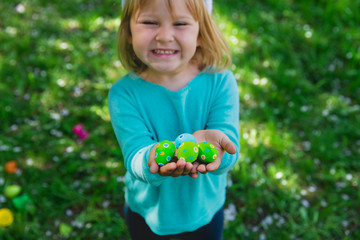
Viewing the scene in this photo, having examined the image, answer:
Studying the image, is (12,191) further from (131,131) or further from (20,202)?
(131,131)

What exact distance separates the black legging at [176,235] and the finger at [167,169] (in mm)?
551

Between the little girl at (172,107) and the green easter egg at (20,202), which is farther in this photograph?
the green easter egg at (20,202)

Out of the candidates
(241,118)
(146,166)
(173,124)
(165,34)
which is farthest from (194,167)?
(241,118)

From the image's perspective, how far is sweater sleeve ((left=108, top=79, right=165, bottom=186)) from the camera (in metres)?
1.28

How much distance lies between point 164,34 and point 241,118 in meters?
1.81

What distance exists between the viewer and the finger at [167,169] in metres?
1.13

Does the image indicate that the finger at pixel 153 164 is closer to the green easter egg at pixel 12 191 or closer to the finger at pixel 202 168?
the finger at pixel 202 168

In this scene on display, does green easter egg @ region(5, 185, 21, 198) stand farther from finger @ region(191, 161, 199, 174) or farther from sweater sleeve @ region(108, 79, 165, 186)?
finger @ region(191, 161, 199, 174)

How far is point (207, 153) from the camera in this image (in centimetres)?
120

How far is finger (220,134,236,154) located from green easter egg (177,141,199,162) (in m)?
0.11

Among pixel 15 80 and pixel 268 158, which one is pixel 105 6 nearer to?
pixel 15 80

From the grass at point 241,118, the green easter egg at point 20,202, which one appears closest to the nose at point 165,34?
the grass at point 241,118

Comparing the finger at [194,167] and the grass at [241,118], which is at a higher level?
the finger at [194,167]

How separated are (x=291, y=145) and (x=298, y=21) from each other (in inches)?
67.3
